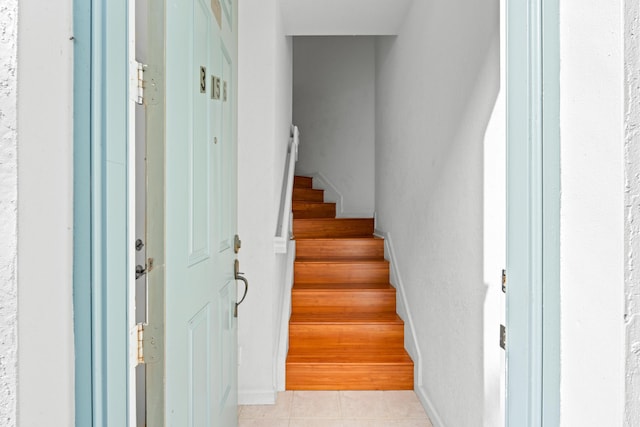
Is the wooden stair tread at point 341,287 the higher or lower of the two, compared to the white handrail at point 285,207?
lower

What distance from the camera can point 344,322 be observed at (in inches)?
127

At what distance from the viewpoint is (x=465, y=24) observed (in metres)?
1.96

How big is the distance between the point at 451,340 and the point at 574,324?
144 cm

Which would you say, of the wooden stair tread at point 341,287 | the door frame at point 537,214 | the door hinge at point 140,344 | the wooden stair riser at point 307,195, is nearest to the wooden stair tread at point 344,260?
the wooden stair tread at point 341,287

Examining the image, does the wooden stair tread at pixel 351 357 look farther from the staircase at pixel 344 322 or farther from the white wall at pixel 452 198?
the white wall at pixel 452 198

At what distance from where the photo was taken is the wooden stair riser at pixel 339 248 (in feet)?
13.5

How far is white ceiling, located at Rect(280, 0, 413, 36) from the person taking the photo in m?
2.92

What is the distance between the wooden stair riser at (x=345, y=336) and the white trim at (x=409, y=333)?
0.10 metres

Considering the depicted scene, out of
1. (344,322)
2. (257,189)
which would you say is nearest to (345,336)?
(344,322)

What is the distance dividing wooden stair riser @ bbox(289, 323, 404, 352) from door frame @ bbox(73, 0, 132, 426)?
7.94 ft

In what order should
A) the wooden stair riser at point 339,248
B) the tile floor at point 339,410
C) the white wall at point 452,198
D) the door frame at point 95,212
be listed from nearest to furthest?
the door frame at point 95,212, the white wall at point 452,198, the tile floor at point 339,410, the wooden stair riser at point 339,248

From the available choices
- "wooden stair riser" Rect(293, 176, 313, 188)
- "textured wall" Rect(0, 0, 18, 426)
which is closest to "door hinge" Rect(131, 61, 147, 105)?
"textured wall" Rect(0, 0, 18, 426)

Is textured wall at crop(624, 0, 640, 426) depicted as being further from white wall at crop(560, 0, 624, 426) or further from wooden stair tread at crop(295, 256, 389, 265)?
wooden stair tread at crop(295, 256, 389, 265)

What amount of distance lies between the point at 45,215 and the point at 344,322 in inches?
107
